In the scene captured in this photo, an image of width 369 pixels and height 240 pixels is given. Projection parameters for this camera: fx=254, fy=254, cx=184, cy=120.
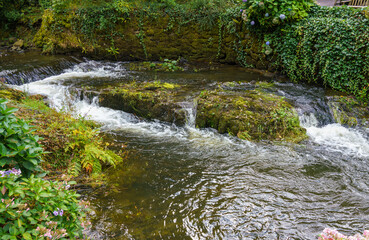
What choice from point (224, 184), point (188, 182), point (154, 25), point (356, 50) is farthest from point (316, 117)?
point (154, 25)

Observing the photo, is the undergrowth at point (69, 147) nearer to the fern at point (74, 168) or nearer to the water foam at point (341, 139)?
the fern at point (74, 168)

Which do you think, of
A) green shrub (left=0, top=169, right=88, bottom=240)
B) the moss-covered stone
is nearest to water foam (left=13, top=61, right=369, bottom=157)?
green shrub (left=0, top=169, right=88, bottom=240)

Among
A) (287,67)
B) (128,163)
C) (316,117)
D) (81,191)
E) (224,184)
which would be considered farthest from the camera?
(287,67)

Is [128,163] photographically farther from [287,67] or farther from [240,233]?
[287,67]

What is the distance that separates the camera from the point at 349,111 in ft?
23.7

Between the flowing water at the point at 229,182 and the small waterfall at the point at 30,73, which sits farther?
the small waterfall at the point at 30,73

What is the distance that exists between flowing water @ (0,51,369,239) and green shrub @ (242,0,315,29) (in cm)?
315

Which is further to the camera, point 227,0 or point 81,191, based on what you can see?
point 227,0

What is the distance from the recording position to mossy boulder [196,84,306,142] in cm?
632

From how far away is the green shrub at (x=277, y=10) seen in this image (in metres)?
9.21

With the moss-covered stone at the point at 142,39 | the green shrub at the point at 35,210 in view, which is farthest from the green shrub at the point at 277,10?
the green shrub at the point at 35,210

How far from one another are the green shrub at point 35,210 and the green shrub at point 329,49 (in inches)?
334

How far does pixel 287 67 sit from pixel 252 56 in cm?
183

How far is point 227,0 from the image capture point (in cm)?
1180
